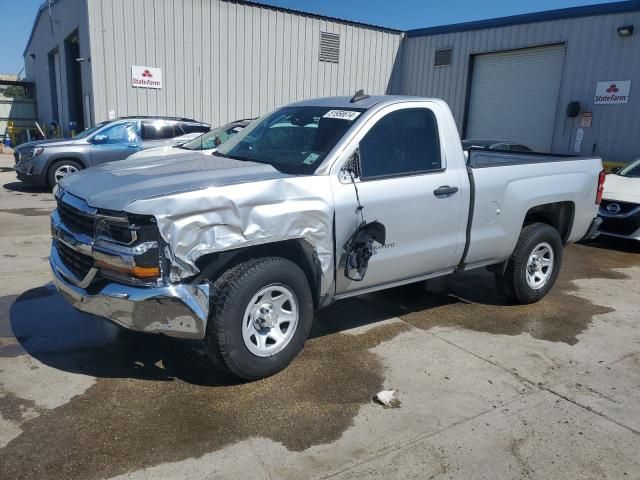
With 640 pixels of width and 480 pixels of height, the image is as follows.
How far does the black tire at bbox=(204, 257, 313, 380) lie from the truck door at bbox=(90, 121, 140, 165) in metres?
10.1

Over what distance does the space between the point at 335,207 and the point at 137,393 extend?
182 cm

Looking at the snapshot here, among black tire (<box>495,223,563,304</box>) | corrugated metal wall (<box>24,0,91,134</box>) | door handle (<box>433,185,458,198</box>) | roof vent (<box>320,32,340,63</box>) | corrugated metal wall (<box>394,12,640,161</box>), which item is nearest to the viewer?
door handle (<box>433,185,458,198</box>)

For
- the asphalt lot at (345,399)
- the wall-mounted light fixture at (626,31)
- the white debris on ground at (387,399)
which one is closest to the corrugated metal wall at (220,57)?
the wall-mounted light fixture at (626,31)

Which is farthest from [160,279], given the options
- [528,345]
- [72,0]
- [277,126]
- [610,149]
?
[72,0]

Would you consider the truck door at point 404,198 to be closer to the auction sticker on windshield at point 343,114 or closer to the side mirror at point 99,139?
the auction sticker on windshield at point 343,114

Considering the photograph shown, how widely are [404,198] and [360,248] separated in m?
0.58

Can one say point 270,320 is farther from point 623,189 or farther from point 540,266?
point 623,189

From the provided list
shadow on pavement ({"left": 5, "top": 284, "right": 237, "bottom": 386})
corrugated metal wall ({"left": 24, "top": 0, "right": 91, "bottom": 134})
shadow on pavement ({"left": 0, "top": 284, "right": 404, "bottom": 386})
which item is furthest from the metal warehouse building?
shadow on pavement ({"left": 5, "top": 284, "right": 237, "bottom": 386})

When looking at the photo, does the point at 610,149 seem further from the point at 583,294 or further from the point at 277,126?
the point at 277,126

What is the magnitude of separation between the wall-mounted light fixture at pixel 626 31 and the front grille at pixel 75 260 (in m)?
15.1

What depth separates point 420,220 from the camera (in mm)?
4504

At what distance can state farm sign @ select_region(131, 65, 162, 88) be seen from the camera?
16562mm

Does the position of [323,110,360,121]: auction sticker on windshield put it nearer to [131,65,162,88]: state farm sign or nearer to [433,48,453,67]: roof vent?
[131,65,162,88]: state farm sign

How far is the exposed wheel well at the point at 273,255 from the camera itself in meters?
3.55
